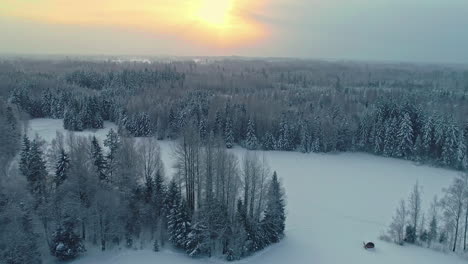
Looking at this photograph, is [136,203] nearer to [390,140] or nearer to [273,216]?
[273,216]

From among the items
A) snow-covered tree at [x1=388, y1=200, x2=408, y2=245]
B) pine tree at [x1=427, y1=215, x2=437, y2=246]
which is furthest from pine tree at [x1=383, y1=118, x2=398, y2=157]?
pine tree at [x1=427, y1=215, x2=437, y2=246]

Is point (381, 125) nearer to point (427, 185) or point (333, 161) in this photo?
point (333, 161)

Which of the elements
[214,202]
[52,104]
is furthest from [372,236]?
[52,104]

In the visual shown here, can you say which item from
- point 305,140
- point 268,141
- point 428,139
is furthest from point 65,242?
point 428,139

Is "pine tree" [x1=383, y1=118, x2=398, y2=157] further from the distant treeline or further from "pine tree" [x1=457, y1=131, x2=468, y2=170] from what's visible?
"pine tree" [x1=457, y1=131, x2=468, y2=170]

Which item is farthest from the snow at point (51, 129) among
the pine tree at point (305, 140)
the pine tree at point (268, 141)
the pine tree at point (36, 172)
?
the pine tree at point (305, 140)

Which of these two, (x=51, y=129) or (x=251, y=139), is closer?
(x=251, y=139)
